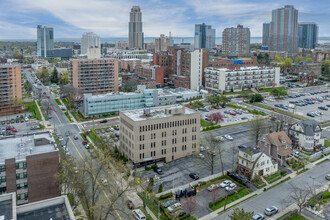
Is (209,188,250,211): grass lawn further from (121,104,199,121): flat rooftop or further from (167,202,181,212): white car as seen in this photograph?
(121,104,199,121): flat rooftop

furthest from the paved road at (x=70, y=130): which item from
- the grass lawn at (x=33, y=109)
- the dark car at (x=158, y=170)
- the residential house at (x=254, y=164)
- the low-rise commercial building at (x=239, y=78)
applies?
the low-rise commercial building at (x=239, y=78)

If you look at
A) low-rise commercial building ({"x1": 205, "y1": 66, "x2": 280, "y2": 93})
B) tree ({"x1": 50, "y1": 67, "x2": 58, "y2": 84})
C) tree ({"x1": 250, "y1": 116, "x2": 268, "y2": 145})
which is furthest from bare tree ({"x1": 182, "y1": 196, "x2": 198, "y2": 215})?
tree ({"x1": 50, "y1": 67, "x2": 58, "y2": 84})

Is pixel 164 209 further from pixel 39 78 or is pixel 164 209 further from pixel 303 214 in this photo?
pixel 39 78

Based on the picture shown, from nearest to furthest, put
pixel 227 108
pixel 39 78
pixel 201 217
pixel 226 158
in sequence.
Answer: pixel 201 217, pixel 226 158, pixel 227 108, pixel 39 78

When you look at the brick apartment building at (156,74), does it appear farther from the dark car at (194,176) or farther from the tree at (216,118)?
the dark car at (194,176)

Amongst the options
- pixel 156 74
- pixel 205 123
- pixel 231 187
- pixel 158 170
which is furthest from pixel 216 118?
pixel 156 74

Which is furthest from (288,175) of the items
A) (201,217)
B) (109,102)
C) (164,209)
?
(109,102)
